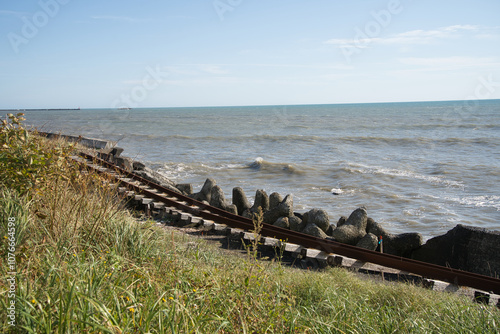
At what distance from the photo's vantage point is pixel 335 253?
6.91 m

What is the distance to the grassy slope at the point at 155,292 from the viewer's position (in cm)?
278

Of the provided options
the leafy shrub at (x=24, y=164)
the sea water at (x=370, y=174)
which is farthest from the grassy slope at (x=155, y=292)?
the sea water at (x=370, y=174)

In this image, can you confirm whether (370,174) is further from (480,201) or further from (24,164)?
(24,164)

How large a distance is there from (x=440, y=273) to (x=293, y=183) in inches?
433

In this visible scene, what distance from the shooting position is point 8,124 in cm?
597

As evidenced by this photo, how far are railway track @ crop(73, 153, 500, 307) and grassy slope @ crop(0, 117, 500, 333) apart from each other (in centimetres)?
103

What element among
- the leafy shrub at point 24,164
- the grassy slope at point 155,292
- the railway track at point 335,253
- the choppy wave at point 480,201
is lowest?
the choppy wave at point 480,201

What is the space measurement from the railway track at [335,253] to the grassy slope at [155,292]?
1.03m

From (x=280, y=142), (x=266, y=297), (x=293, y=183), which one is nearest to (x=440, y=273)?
(x=266, y=297)

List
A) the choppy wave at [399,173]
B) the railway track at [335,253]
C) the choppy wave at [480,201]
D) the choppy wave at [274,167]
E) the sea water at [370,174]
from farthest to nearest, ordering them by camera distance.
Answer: the choppy wave at [274,167], the choppy wave at [399,173], the choppy wave at [480,201], the sea water at [370,174], the railway track at [335,253]

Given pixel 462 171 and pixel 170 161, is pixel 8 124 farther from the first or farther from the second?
pixel 462 171

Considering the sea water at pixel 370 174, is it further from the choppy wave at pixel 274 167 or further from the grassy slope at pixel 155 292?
the grassy slope at pixel 155 292

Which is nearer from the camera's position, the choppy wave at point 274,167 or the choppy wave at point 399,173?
the choppy wave at point 399,173

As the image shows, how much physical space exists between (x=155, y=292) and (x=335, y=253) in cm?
423
